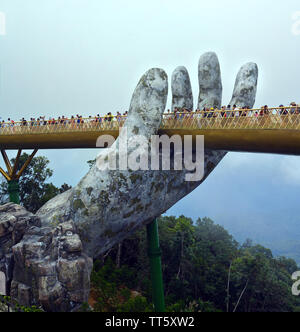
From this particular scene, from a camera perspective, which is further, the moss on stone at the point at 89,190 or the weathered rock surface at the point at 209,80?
the weathered rock surface at the point at 209,80

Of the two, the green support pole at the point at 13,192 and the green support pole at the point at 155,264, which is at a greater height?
the green support pole at the point at 13,192

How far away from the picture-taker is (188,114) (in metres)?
21.5

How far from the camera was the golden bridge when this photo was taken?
17.7 meters

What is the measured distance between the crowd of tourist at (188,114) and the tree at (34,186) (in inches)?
456

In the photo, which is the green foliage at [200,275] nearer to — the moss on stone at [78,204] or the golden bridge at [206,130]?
the golden bridge at [206,130]

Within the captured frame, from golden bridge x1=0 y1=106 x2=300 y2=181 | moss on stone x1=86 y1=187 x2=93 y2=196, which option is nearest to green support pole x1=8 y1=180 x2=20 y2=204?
golden bridge x1=0 y1=106 x2=300 y2=181

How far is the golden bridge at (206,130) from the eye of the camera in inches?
695

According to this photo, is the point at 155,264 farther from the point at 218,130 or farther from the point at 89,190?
the point at 218,130

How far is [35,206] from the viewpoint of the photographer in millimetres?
39375

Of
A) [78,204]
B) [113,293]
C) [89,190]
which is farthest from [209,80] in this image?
[113,293]


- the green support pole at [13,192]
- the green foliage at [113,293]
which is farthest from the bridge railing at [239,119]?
the green support pole at [13,192]

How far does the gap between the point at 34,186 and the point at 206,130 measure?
83.5 feet

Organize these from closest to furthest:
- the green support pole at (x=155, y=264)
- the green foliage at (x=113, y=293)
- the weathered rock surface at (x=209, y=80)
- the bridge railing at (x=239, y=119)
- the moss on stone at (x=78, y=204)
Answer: the bridge railing at (x=239, y=119) < the moss on stone at (x=78, y=204) < the green support pole at (x=155, y=264) < the green foliage at (x=113, y=293) < the weathered rock surface at (x=209, y=80)
